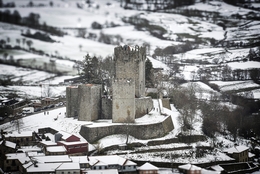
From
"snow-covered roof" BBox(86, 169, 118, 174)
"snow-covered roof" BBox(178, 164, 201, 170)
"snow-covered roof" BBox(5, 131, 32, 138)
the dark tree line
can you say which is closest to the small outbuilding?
"snow-covered roof" BBox(178, 164, 201, 170)

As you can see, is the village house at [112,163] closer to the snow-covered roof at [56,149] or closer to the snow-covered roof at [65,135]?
the snow-covered roof at [56,149]

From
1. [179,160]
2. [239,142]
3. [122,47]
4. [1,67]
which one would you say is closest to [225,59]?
[239,142]

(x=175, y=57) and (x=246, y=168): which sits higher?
(x=175, y=57)

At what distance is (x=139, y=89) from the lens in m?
54.1

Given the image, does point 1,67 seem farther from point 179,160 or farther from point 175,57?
point 179,160

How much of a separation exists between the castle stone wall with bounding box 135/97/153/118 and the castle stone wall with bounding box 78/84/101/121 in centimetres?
496

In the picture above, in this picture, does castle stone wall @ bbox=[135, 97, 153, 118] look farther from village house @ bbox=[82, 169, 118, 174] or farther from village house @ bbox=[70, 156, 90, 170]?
village house @ bbox=[82, 169, 118, 174]

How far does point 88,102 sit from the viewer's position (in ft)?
170

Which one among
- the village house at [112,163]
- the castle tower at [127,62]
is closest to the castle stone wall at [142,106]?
the castle tower at [127,62]

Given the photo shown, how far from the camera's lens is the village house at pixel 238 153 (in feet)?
160

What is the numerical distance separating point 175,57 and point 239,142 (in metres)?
31.8

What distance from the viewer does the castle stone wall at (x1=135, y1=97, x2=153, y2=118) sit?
52.4 meters

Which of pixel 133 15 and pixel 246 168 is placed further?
pixel 133 15

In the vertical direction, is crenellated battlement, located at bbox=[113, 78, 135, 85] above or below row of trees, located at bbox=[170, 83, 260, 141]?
above
